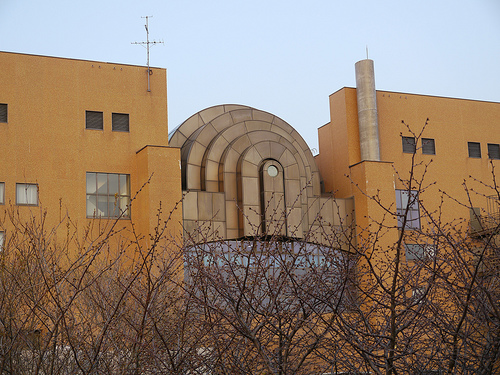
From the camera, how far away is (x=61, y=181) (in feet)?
110

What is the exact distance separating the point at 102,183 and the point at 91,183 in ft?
1.62

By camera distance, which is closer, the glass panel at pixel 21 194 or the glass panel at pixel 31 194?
the glass panel at pixel 21 194

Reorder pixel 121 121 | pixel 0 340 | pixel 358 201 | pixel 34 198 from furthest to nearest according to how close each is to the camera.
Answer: pixel 358 201 → pixel 121 121 → pixel 34 198 → pixel 0 340

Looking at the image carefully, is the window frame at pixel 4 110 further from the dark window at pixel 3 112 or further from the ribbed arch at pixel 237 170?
the ribbed arch at pixel 237 170

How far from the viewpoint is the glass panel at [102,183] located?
34.1 meters

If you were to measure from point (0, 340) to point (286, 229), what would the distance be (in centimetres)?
2266

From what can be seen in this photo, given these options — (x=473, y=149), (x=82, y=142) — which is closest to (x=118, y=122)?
(x=82, y=142)

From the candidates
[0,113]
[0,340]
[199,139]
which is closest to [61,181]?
[0,113]

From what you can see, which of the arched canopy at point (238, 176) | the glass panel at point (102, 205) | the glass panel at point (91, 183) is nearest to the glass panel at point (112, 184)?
the glass panel at point (102, 205)

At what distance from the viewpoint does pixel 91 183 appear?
34062mm

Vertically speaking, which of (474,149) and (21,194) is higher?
(474,149)

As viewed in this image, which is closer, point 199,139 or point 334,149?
point 199,139

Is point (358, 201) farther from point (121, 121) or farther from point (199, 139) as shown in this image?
point (121, 121)

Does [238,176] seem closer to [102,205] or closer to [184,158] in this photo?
[184,158]
